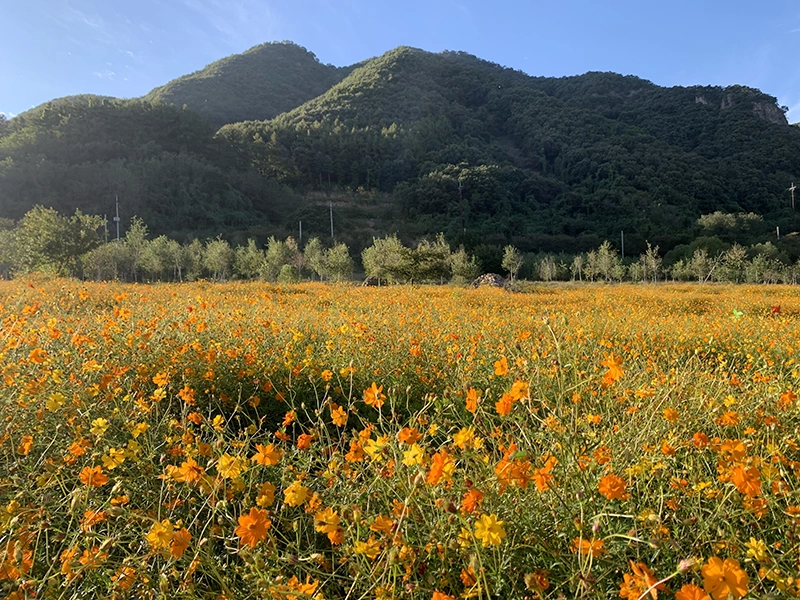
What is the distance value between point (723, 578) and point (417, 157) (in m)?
74.9

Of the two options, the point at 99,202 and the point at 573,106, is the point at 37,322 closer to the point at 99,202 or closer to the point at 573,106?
the point at 99,202

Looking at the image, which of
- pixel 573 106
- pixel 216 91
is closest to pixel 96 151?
pixel 216 91

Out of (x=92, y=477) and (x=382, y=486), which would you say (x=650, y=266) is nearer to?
(x=382, y=486)

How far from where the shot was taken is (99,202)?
1743 inches

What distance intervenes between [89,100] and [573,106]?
8607 cm

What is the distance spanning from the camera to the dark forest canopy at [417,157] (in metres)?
48.7

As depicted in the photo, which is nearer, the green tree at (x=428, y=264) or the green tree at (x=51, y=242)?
the green tree at (x=51, y=242)

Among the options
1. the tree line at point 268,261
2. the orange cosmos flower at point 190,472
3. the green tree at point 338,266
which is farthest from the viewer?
the green tree at point 338,266

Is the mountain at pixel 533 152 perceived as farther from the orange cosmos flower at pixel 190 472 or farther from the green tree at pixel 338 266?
the orange cosmos flower at pixel 190 472

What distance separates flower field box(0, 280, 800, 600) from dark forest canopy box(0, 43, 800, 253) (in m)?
42.7

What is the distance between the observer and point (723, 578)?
64 centimetres

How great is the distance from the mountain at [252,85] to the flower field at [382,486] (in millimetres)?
89809

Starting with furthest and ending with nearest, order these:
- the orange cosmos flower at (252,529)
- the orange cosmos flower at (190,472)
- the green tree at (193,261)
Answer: the green tree at (193,261) → the orange cosmos flower at (190,472) → the orange cosmos flower at (252,529)

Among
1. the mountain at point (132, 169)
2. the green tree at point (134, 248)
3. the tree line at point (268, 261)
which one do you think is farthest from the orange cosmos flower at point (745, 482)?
the mountain at point (132, 169)
